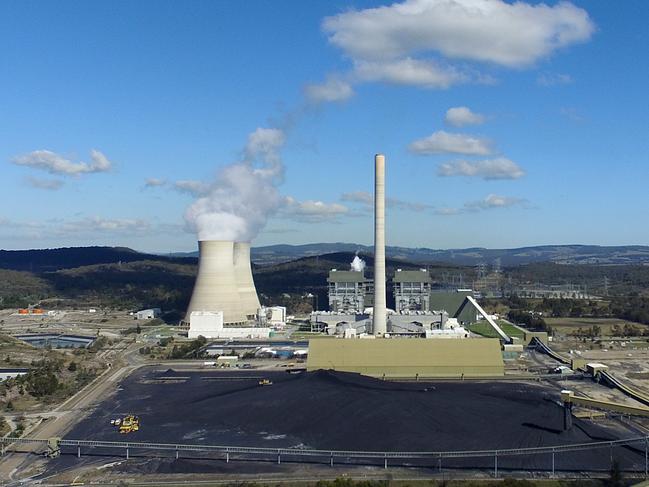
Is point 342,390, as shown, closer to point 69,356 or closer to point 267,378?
point 267,378

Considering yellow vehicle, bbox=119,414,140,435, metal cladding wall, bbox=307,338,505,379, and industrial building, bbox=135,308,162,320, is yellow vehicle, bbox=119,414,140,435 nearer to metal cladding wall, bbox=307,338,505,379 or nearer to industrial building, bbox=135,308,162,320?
metal cladding wall, bbox=307,338,505,379

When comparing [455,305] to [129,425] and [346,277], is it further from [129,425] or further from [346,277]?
[129,425]

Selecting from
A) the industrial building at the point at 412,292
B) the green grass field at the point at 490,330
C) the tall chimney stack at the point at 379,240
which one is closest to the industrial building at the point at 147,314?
the industrial building at the point at 412,292

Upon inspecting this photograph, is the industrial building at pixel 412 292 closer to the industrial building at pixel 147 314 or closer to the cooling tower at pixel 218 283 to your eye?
the cooling tower at pixel 218 283

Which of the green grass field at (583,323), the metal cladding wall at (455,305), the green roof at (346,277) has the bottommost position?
the green grass field at (583,323)

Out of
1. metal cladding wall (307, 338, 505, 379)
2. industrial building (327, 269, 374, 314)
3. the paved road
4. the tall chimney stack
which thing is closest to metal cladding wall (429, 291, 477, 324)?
industrial building (327, 269, 374, 314)

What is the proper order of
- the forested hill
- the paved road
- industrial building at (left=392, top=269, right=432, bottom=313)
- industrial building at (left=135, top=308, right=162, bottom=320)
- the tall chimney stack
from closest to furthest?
1. the paved road
2. the tall chimney stack
3. industrial building at (left=392, top=269, right=432, bottom=313)
4. industrial building at (left=135, top=308, right=162, bottom=320)
5. the forested hill
